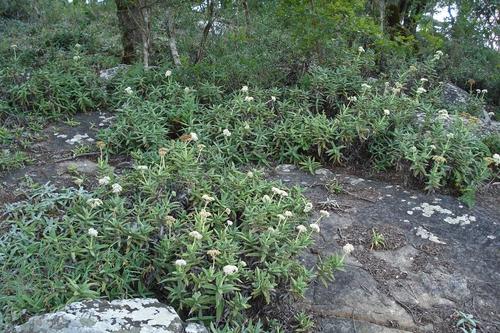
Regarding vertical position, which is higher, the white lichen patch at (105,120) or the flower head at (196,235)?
the white lichen patch at (105,120)

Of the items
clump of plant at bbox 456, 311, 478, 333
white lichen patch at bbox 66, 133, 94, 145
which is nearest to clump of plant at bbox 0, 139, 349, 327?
clump of plant at bbox 456, 311, 478, 333

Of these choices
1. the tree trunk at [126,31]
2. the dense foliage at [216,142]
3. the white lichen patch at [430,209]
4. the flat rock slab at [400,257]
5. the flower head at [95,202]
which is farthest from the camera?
the tree trunk at [126,31]

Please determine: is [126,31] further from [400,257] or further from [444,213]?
[400,257]

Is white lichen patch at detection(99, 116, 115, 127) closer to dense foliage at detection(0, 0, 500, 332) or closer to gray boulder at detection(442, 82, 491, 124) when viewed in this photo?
dense foliage at detection(0, 0, 500, 332)

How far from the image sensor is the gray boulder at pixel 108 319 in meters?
3.20

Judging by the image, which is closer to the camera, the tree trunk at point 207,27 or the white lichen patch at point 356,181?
the white lichen patch at point 356,181

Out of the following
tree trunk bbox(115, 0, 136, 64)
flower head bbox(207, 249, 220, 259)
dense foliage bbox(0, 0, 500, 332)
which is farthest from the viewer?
tree trunk bbox(115, 0, 136, 64)

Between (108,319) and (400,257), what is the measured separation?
2.68 m

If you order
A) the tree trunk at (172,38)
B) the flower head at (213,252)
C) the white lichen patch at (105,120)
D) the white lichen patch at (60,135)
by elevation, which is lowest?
the flower head at (213,252)

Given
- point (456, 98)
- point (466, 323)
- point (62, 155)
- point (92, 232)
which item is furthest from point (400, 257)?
point (456, 98)

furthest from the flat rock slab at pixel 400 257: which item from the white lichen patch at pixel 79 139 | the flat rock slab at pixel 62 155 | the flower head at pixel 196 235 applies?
the white lichen patch at pixel 79 139

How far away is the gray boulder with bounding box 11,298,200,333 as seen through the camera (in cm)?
320

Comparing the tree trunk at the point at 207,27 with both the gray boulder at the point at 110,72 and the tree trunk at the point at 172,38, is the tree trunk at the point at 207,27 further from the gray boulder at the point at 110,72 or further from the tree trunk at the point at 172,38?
the gray boulder at the point at 110,72

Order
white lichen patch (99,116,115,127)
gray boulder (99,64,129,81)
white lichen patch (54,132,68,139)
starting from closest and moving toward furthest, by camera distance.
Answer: white lichen patch (54,132,68,139) < white lichen patch (99,116,115,127) < gray boulder (99,64,129,81)
